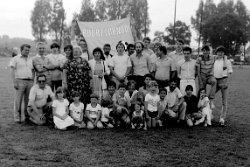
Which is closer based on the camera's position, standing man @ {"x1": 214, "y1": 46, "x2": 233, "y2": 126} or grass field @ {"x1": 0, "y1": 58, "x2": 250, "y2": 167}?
grass field @ {"x1": 0, "y1": 58, "x2": 250, "y2": 167}

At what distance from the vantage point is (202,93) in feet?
27.5

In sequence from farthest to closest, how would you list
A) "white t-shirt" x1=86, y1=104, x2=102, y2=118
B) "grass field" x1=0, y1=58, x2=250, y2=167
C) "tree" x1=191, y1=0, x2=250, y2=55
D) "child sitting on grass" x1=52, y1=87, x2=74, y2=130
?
"tree" x1=191, y1=0, x2=250, y2=55, "white t-shirt" x1=86, y1=104, x2=102, y2=118, "child sitting on grass" x1=52, y1=87, x2=74, y2=130, "grass field" x1=0, y1=58, x2=250, y2=167

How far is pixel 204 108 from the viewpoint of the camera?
27.3 ft

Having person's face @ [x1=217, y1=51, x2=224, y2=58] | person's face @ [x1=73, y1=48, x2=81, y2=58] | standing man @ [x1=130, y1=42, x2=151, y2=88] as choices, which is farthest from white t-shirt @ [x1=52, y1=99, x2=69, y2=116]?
person's face @ [x1=217, y1=51, x2=224, y2=58]

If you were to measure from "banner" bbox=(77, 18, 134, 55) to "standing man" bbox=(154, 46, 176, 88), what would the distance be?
301 centimetres

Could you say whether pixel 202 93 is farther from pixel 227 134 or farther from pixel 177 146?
pixel 177 146

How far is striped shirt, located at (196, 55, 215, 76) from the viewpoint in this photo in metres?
8.30

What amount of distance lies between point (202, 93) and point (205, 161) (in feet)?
10.8

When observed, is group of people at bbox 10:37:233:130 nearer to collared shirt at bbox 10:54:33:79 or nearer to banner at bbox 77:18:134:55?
collared shirt at bbox 10:54:33:79

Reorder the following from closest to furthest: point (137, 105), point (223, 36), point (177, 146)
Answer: point (177, 146)
point (137, 105)
point (223, 36)

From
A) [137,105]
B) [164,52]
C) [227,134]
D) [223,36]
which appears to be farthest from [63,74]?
[223,36]

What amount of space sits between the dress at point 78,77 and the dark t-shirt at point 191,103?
236 centimetres

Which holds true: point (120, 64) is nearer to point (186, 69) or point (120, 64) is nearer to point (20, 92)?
point (186, 69)

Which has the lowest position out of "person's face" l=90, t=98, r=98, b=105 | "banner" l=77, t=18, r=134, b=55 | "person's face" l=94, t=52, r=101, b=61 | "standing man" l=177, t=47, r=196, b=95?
"person's face" l=90, t=98, r=98, b=105
